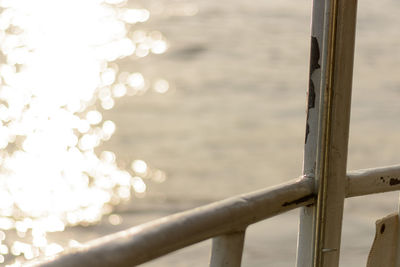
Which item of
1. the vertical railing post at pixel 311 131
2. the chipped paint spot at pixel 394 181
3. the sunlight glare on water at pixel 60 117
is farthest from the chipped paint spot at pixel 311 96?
the sunlight glare on water at pixel 60 117

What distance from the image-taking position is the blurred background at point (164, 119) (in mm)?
6641

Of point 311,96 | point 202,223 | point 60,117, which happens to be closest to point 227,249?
point 202,223

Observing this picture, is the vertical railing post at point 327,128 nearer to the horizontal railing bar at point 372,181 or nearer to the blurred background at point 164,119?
the horizontal railing bar at point 372,181

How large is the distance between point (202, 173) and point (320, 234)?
681cm

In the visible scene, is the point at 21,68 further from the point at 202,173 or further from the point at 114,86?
the point at 202,173

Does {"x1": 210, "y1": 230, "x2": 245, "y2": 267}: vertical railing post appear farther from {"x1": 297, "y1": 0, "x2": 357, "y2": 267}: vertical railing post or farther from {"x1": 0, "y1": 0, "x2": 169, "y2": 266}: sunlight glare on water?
{"x1": 0, "y1": 0, "x2": 169, "y2": 266}: sunlight glare on water

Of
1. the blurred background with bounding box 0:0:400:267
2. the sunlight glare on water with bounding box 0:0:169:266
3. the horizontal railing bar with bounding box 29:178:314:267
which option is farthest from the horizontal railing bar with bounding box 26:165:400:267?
the sunlight glare on water with bounding box 0:0:169:266

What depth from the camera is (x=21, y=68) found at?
31.0ft

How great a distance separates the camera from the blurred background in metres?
6.64

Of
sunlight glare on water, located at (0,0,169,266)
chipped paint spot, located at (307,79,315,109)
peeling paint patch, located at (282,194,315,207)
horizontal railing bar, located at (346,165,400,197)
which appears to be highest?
sunlight glare on water, located at (0,0,169,266)

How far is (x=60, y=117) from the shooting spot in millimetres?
8383

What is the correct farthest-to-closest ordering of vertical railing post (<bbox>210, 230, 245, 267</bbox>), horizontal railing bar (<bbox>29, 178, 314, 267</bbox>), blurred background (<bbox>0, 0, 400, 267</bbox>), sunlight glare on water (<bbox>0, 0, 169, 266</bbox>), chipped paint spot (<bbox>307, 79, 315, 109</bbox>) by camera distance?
sunlight glare on water (<bbox>0, 0, 169, 266</bbox>)
blurred background (<bbox>0, 0, 400, 267</bbox>)
chipped paint spot (<bbox>307, 79, 315, 109</bbox>)
vertical railing post (<bbox>210, 230, 245, 267</bbox>)
horizontal railing bar (<bbox>29, 178, 314, 267</bbox>)

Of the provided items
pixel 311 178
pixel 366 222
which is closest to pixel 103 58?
pixel 366 222

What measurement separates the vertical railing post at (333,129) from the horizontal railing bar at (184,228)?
2cm
